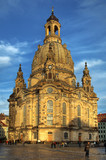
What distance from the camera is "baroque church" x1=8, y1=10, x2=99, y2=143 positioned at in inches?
2603

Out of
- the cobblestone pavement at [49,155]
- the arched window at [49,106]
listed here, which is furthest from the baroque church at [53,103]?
the cobblestone pavement at [49,155]

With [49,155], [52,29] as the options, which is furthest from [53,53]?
[49,155]

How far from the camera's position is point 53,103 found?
67.3 m

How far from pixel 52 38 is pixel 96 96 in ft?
106

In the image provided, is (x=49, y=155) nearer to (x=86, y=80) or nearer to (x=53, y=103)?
(x=53, y=103)

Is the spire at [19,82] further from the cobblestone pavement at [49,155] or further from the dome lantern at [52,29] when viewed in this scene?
the cobblestone pavement at [49,155]

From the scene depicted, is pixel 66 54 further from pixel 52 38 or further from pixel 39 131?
pixel 39 131

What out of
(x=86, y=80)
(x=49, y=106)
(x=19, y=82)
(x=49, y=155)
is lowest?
(x=49, y=155)

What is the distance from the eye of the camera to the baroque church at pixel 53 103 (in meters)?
66.1

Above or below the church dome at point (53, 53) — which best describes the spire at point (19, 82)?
below

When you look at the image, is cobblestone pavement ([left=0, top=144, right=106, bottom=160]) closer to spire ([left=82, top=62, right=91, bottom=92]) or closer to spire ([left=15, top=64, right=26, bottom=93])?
spire ([left=82, top=62, right=91, bottom=92])

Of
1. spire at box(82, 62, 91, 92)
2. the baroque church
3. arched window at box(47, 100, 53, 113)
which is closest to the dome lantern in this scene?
the baroque church

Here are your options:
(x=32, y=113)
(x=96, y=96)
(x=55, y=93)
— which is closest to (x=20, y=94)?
(x=32, y=113)

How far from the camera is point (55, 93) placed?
2665 inches
